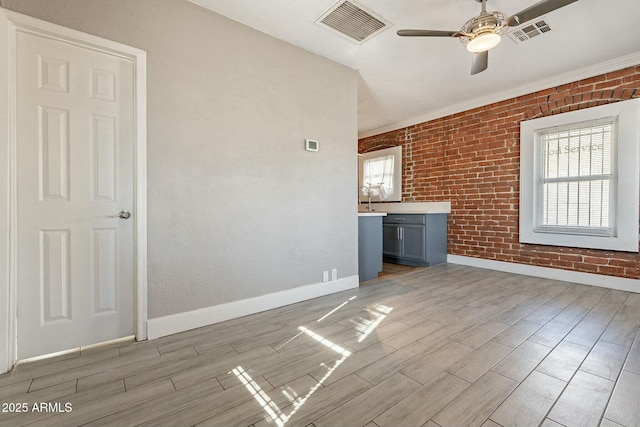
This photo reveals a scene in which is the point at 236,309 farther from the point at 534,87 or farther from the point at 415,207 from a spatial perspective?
the point at 534,87

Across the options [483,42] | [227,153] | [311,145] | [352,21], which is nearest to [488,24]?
[483,42]

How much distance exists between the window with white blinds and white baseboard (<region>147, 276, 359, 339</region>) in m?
3.00

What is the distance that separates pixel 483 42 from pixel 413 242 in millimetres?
3035

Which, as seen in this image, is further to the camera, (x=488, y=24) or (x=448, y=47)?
(x=448, y=47)

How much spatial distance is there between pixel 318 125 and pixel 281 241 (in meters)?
1.35

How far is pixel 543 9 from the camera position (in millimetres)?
1953

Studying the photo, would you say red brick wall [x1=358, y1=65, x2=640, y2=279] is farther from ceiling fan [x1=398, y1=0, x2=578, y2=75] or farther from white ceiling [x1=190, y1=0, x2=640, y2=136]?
ceiling fan [x1=398, y1=0, x2=578, y2=75]

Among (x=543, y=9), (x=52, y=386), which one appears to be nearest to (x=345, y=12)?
(x=543, y=9)

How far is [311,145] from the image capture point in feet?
9.77

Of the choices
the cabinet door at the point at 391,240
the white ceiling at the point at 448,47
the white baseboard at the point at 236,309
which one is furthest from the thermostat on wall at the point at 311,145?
the cabinet door at the point at 391,240

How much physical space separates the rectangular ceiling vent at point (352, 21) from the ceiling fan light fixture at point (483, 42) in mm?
786

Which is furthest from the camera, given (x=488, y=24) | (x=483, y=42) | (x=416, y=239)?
(x=416, y=239)

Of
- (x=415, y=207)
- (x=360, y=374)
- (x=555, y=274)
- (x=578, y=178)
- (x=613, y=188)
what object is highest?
(x=578, y=178)

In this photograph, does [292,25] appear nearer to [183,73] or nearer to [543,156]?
[183,73]
